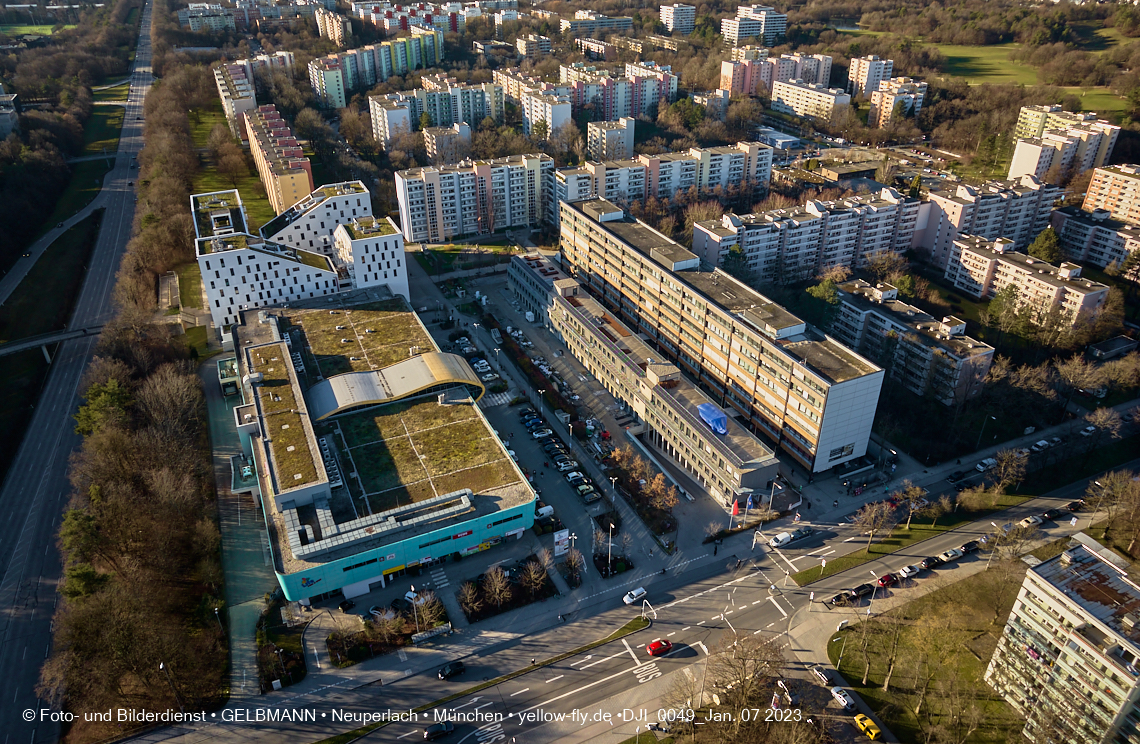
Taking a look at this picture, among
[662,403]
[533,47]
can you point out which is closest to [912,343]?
[662,403]

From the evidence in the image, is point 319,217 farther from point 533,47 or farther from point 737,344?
point 533,47

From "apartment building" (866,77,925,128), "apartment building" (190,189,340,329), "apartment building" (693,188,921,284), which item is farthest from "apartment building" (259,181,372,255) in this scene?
"apartment building" (866,77,925,128)

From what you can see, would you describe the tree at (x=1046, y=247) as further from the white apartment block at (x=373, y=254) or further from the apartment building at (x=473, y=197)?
the white apartment block at (x=373, y=254)

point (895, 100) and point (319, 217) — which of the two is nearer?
point (319, 217)

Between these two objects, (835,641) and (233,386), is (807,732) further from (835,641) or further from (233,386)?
(233,386)

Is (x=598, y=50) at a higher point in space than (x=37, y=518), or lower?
higher

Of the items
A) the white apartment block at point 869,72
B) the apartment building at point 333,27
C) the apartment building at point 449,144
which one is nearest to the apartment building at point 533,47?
the apartment building at point 333,27
